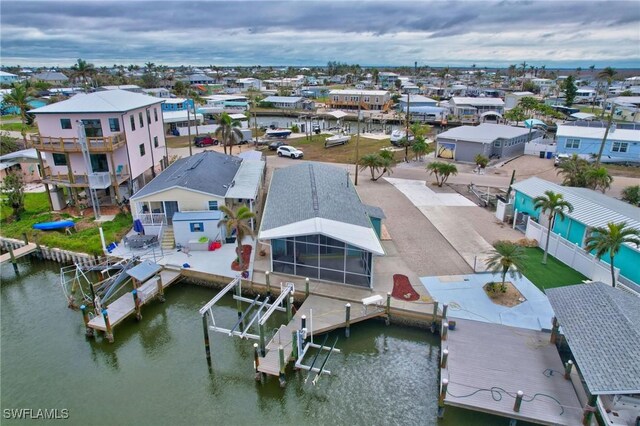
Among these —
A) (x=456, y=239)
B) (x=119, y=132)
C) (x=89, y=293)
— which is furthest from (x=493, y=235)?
(x=119, y=132)

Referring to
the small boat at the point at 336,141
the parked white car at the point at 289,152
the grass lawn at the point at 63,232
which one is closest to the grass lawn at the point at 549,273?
the grass lawn at the point at 63,232

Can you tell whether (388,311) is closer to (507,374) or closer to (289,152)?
(507,374)

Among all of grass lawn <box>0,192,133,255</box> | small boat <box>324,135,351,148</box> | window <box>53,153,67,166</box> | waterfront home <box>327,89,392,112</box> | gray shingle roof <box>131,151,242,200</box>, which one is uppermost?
waterfront home <box>327,89,392,112</box>

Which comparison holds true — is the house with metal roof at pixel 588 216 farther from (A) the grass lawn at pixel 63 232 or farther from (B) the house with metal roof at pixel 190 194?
(A) the grass lawn at pixel 63 232

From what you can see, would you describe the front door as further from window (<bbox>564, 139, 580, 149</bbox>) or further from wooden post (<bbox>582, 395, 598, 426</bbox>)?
window (<bbox>564, 139, 580, 149</bbox>)

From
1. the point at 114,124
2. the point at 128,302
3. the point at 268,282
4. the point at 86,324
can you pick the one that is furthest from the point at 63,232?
the point at 268,282

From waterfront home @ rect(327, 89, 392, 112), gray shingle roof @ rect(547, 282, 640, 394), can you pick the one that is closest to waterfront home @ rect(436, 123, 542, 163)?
gray shingle roof @ rect(547, 282, 640, 394)
